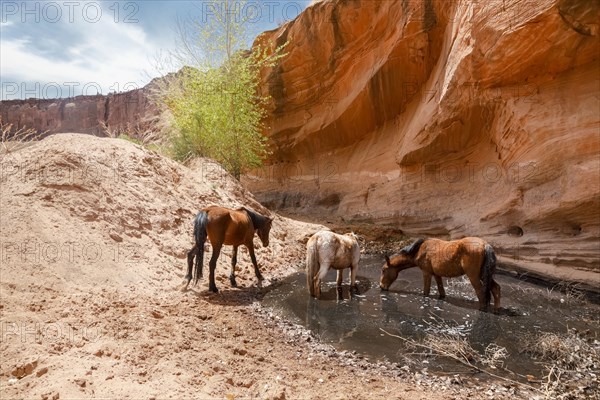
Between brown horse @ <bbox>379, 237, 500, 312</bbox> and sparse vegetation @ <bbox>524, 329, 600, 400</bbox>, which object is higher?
brown horse @ <bbox>379, 237, 500, 312</bbox>

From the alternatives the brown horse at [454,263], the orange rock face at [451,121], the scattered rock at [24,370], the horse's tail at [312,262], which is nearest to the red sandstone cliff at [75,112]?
the orange rock face at [451,121]

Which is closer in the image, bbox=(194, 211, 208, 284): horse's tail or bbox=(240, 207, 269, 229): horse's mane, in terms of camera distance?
bbox=(194, 211, 208, 284): horse's tail

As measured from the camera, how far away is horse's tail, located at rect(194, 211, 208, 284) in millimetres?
6570

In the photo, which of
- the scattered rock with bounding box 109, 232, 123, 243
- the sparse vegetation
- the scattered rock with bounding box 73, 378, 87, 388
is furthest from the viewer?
the scattered rock with bounding box 109, 232, 123, 243

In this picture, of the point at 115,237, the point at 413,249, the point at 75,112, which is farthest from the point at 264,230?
the point at 75,112

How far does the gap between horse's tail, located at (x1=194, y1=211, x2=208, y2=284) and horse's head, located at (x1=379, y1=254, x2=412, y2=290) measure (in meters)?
4.03

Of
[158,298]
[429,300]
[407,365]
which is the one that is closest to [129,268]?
[158,298]

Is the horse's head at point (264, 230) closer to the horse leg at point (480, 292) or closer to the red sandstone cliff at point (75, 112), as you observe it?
the horse leg at point (480, 292)

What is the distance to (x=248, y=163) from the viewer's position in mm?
16500

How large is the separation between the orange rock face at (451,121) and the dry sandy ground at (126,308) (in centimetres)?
705

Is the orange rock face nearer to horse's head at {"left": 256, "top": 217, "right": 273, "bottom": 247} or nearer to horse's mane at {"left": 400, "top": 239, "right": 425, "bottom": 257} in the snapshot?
horse's mane at {"left": 400, "top": 239, "right": 425, "bottom": 257}

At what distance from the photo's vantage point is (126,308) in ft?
17.2

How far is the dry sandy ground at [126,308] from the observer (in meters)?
3.61

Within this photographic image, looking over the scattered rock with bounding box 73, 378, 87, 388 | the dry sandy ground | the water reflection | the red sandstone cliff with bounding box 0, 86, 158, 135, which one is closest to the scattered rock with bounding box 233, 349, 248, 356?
the dry sandy ground
